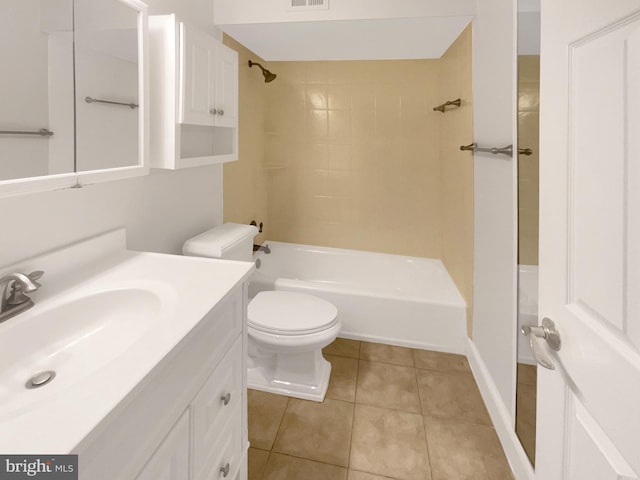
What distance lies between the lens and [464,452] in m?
1.56

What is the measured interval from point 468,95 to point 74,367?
2253mm

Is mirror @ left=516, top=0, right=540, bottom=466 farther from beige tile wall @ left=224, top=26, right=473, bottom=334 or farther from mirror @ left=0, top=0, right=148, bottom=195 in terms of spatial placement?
mirror @ left=0, top=0, right=148, bottom=195

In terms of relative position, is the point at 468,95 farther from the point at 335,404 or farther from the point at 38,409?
the point at 38,409

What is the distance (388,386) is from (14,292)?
1.72m

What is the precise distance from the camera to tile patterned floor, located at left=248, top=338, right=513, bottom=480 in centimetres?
146

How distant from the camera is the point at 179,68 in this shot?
1.42 metres

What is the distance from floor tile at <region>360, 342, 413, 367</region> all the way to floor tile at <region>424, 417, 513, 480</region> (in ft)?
1.68

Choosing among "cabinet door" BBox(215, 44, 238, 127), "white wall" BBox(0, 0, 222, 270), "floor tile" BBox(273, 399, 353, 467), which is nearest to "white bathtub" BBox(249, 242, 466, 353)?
"floor tile" BBox(273, 399, 353, 467)

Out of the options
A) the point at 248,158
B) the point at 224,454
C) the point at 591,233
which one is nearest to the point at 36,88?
the point at 224,454

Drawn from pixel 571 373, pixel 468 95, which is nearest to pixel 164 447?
pixel 571 373

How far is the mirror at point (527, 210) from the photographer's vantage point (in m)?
1.26

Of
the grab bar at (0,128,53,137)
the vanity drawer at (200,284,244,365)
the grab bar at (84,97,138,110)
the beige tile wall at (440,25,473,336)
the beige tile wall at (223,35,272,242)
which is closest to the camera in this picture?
the grab bar at (0,128,53,137)

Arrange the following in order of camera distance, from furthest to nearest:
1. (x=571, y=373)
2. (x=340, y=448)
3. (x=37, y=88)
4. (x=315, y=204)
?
(x=315, y=204), (x=340, y=448), (x=37, y=88), (x=571, y=373)

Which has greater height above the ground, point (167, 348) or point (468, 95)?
point (468, 95)
